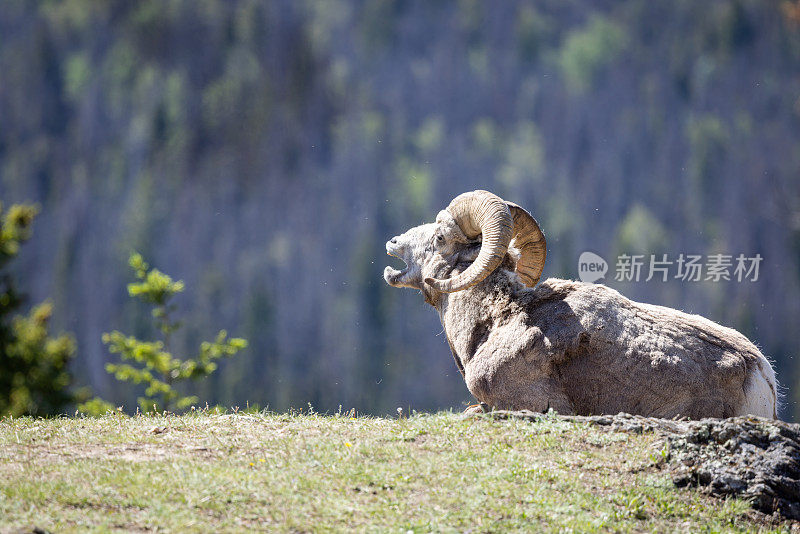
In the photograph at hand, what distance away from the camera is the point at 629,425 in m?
6.60

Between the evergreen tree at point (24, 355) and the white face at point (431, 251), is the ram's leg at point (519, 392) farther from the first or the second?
the evergreen tree at point (24, 355)

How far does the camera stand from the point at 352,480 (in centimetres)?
567

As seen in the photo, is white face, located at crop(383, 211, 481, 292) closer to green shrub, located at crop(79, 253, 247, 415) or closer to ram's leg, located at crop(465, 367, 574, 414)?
ram's leg, located at crop(465, 367, 574, 414)

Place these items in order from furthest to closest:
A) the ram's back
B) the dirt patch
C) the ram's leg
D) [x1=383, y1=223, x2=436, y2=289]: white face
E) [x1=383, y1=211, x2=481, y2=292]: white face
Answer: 1. [x1=383, y1=223, x2=436, y2=289]: white face
2. [x1=383, y1=211, x2=481, y2=292]: white face
3. the ram's leg
4. the ram's back
5. the dirt patch

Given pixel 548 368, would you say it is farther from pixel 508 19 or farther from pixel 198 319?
pixel 508 19

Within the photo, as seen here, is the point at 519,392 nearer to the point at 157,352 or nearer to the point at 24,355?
the point at 157,352

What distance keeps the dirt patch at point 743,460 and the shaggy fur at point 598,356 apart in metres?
1.00

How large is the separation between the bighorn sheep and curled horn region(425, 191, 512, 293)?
0.01 metres

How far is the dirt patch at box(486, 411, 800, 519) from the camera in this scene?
577 cm

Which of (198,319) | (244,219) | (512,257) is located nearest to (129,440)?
(512,257)

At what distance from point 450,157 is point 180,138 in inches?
760

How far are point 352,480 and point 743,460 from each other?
279 centimetres

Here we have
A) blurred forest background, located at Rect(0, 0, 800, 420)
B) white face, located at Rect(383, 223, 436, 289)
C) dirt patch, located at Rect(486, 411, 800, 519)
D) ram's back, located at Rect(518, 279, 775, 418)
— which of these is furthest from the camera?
blurred forest background, located at Rect(0, 0, 800, 420)

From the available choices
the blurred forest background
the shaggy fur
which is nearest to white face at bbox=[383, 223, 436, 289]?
the shaggy fur
